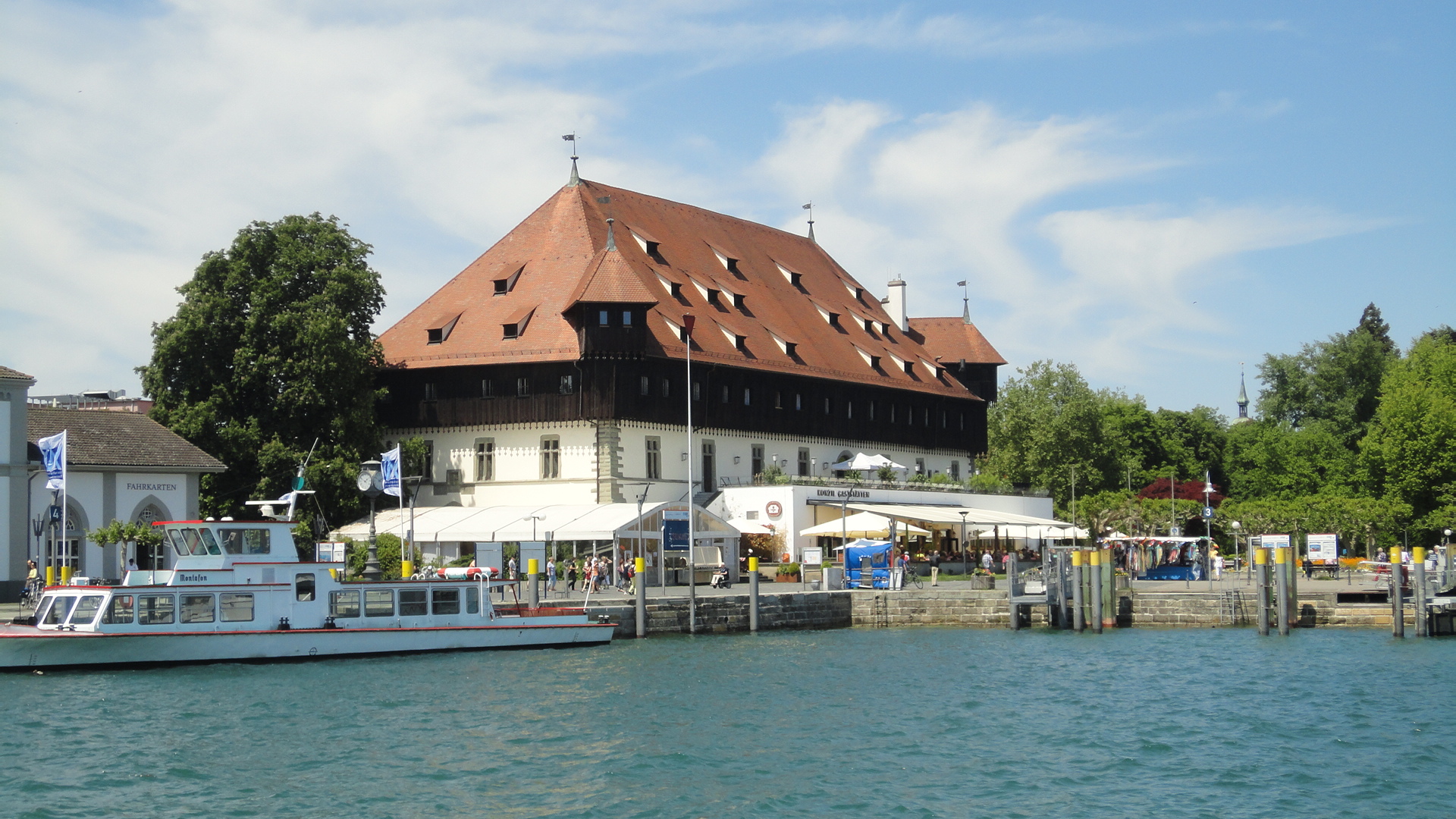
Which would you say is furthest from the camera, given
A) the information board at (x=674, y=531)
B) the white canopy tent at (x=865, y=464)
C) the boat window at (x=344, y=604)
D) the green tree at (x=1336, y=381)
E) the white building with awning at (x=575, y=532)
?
the green tree at (x=1336, y=381)

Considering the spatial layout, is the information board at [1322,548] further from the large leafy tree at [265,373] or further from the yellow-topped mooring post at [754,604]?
the large leafy tree at [265,373]

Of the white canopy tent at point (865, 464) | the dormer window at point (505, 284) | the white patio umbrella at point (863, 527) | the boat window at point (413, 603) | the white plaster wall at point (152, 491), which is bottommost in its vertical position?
the boat window at point (413, 603)

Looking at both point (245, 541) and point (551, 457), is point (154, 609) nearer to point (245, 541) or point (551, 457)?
point (245, 541)

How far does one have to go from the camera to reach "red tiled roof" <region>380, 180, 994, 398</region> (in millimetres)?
59125

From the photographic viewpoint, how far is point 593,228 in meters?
63.7

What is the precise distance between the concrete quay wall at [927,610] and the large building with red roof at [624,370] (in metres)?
10.8

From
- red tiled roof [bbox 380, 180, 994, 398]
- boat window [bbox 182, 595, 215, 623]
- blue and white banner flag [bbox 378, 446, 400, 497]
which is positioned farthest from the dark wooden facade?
boat window [bbox 182, 595, 215, 623]

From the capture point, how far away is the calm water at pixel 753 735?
22.1 m

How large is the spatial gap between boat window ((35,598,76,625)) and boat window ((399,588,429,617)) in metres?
7.68

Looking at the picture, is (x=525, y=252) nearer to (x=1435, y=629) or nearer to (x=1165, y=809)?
(x=1435, y=629)

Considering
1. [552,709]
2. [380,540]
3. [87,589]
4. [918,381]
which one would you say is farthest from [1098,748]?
[918,381]

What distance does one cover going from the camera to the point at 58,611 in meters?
35.8

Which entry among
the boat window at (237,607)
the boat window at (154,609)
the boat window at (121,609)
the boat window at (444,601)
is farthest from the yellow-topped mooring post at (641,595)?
the boat window at (121,609)

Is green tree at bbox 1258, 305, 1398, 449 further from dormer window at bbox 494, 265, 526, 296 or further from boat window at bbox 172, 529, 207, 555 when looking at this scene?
boat window at bbox 172, 529, 207, 555
